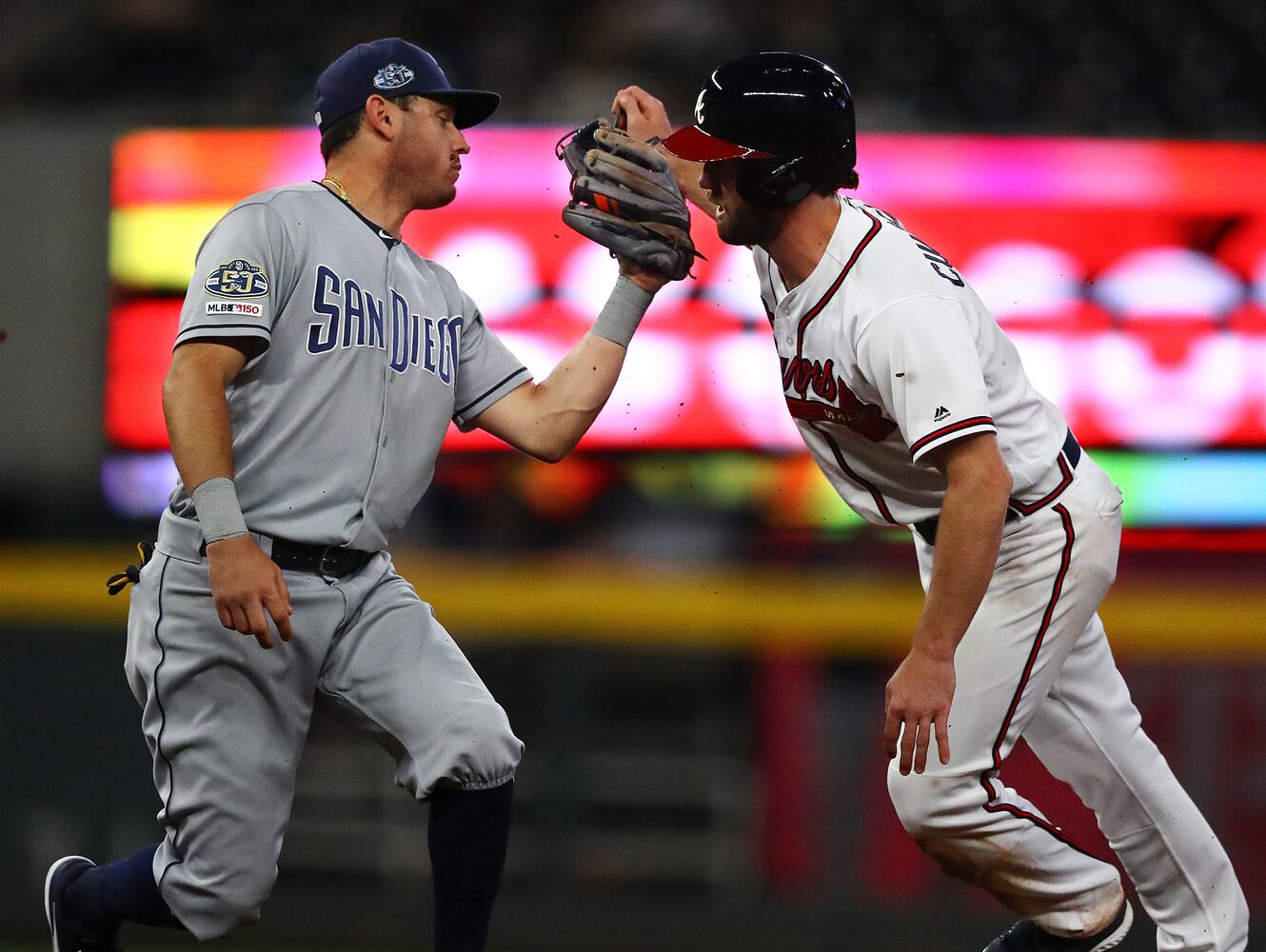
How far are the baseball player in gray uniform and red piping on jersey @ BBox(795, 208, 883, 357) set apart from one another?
62 cm

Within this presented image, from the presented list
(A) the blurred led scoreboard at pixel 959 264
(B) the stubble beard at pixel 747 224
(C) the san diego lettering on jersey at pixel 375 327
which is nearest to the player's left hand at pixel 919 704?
(B) the stubble beard at pixel 747 224

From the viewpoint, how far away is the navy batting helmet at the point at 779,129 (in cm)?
262

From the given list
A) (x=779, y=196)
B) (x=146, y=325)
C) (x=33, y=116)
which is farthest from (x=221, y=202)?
(x=779, y=196)

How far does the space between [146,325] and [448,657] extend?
10.6 feet

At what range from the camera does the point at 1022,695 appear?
2664 millimetres

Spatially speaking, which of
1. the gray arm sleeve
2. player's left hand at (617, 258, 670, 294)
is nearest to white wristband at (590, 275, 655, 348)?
player's left hand at (617, 258, 670, 294)

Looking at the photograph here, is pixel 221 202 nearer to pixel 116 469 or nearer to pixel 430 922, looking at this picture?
pixel 116 469

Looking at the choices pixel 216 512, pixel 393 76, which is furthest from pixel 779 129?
pixel 216 512

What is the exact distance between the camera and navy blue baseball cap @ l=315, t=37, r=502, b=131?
2.83m

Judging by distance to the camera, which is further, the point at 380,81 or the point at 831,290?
the point at 380,81

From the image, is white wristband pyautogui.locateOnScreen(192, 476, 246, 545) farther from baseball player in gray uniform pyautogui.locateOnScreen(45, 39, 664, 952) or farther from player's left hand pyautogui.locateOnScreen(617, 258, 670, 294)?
player's left hand pyautogui.locateOnScreen(617, 258, 670, 294)

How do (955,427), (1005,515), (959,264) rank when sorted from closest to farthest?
(955,427), (1005,515), (959,264)

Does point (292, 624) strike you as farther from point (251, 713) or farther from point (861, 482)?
point (861, 482)

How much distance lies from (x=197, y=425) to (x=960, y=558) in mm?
1138
